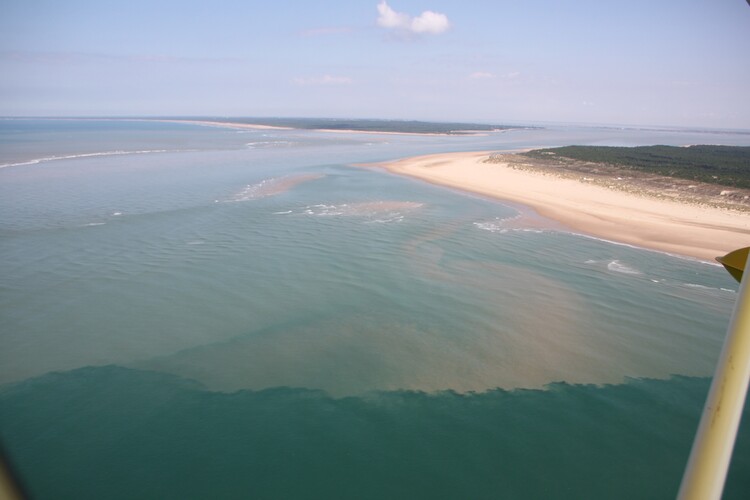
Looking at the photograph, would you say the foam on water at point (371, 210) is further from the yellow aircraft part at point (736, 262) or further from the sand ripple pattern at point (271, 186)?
the yellow aircraft part at point (736, 262)

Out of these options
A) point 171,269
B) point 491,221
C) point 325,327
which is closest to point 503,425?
point 325,327

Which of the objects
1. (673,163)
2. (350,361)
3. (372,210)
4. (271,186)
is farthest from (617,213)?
(673,163)

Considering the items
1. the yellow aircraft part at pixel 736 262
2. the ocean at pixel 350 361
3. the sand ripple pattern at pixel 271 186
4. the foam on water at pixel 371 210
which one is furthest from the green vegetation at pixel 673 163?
the yellow aircraft part at pixel 736 262

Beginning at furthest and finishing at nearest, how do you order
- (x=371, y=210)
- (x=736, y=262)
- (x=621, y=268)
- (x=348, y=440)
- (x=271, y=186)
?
(x=271, y=186) → (x=371, y=210) → (x=621, y=268) → (x=348, y=440) → (x=736, y=262)

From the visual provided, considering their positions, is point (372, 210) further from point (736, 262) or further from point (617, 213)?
point (736, 262)

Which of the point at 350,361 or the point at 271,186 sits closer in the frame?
the point at 350,361

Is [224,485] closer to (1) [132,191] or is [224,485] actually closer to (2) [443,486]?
(2) [443,486]
